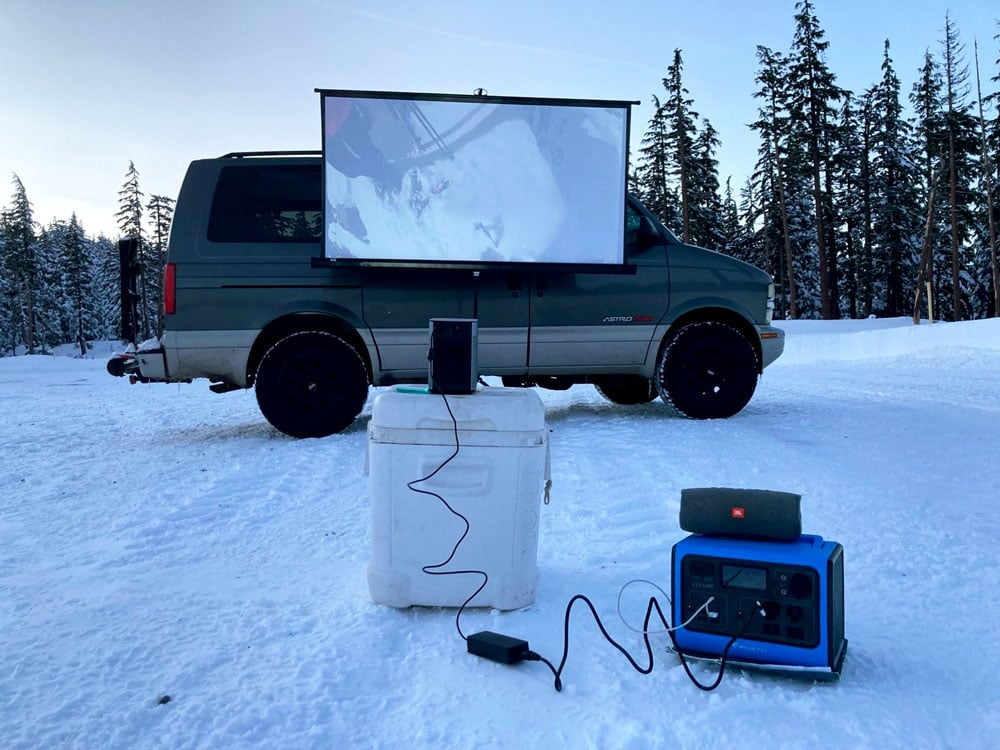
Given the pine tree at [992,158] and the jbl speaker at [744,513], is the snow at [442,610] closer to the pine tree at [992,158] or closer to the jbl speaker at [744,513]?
the jbl speaker at [744,513]

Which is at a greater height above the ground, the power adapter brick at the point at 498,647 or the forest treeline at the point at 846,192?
the forest treeline at the point at 846,192

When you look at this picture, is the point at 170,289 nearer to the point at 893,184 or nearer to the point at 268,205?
the point at 268,205

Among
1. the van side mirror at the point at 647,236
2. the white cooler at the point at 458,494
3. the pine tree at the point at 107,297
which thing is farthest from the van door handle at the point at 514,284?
the pine tree at the point at 107,297

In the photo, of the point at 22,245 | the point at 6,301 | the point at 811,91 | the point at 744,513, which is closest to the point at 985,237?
the point at 811,91

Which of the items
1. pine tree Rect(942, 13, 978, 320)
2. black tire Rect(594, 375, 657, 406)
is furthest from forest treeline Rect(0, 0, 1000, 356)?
black tire Rect(594, 375, 657, 406)

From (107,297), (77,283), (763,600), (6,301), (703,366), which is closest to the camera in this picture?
(763,600)

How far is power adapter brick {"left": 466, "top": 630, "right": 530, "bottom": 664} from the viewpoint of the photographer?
268 cm

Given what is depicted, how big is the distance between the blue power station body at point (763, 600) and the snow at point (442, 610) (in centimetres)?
9

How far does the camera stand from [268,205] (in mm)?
6816

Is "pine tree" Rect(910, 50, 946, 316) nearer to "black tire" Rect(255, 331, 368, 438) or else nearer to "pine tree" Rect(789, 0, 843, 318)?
"pine tree" Rect(789, 0, 843, 318)

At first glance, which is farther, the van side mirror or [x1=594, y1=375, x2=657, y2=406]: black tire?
[x1=594, y1=375, x2=657, y2=406]: black tire

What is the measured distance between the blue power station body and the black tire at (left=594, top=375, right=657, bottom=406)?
525 centimetres

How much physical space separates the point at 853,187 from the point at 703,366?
164 feet

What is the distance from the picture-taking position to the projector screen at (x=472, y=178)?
6.65 metres
